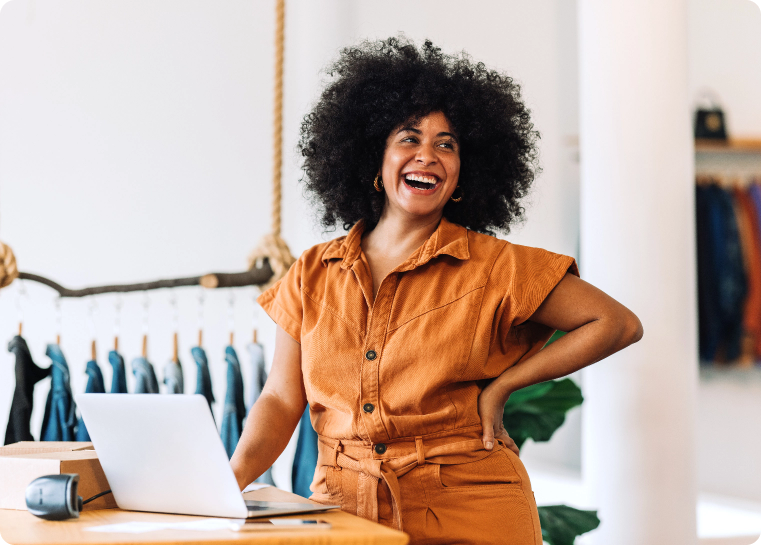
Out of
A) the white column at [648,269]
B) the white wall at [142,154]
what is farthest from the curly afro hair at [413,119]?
the white wall at [142,154]

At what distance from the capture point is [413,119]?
163 cm

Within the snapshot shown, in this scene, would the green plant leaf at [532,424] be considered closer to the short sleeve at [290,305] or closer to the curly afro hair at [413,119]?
the curly afro hair at [413,119]

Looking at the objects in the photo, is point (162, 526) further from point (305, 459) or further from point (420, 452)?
point (305, 459)

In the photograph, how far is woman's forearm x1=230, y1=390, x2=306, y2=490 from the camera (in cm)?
145

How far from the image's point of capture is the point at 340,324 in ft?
4.85

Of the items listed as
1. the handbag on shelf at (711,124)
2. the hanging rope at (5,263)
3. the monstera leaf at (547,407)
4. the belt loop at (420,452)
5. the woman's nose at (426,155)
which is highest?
the handbag on shelf at (711,124)

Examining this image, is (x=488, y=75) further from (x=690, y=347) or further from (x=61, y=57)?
(x=61, y=57)

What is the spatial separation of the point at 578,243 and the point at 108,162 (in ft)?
7.75

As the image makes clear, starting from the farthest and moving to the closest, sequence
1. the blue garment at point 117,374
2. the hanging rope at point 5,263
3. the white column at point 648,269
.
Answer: the white column at point 648,269 → the blue garment at point 117,374 → the hanging rope at point 5,263

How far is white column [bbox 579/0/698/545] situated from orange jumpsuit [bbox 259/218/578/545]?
3.02 feet

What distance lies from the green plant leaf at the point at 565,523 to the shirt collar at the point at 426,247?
1049 mm

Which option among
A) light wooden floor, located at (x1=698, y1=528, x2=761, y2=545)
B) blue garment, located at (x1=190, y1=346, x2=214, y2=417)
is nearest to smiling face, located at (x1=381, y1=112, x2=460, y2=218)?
blue garment, located at (x1=190, y1=346, x2=214, y2=417)

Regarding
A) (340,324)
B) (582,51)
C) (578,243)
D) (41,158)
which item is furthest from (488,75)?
(578,243)

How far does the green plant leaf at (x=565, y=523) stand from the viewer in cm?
220
